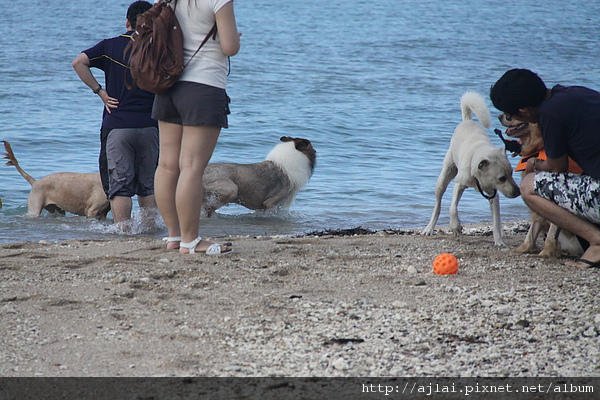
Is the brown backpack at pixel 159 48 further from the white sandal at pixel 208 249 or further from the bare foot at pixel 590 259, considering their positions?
the bare foot at pixel 590 259

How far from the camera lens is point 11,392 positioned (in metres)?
2.52

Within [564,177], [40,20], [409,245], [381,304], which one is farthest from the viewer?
[40,20]

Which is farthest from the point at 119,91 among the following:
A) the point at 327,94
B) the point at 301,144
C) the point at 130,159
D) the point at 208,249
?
the point at 327,94

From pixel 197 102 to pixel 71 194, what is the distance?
12.0 feet

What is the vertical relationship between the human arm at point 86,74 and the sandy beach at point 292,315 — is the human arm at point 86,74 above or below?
above

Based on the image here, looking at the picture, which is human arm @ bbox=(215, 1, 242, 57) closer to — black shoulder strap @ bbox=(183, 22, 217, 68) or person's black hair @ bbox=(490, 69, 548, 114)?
black shoulder strap @ bbox=(183, 22, 217, 68)

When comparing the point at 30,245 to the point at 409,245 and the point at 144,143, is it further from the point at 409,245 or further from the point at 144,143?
the point at 409,245

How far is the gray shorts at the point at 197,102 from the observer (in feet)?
14.1

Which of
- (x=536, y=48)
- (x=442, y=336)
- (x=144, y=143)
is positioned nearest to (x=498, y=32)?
(x=536, y=48)

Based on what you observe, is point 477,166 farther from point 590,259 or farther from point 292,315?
point 292,315

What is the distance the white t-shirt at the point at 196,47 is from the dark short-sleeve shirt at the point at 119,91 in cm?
184

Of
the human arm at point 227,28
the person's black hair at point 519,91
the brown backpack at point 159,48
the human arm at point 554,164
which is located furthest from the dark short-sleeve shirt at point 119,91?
the human arm at point 554,164

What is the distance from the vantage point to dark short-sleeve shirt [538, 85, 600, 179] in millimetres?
4027

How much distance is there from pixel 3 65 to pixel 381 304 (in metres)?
18.9
